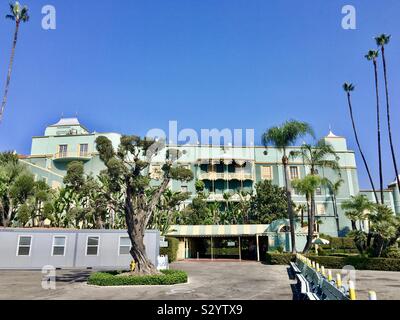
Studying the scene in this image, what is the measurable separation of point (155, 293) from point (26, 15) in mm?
26541

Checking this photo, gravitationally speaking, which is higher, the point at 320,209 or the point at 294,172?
the point at 294,172

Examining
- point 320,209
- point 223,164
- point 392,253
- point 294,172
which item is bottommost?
point 392,253

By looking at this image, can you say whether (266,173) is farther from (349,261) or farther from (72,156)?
(72,156)

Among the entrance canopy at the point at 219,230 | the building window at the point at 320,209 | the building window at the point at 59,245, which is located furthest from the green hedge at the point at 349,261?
the building window at the point at 320,209

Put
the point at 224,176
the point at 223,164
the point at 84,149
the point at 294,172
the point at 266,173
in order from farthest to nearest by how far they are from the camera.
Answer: the point at 294,172 < the point at 266,173 < the point at 223,164 < the point at 224,176 < the point at 84,149

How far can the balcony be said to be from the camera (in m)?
41.1

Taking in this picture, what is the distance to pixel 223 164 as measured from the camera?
148 feet

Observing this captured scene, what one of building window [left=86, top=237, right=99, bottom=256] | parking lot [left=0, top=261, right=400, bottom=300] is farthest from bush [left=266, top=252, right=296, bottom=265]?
building window [left=86, top=237, right=99, bottom=256]

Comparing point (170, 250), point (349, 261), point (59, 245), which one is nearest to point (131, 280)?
point (59, 245)

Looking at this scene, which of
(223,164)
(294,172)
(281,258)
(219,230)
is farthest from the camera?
(294,172)

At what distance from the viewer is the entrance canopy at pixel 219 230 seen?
29878 millimetres

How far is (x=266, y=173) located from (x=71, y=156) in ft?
90.1

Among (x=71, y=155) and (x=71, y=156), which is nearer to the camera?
(x=71, y=156)

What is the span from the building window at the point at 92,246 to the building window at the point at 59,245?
5.25ft
